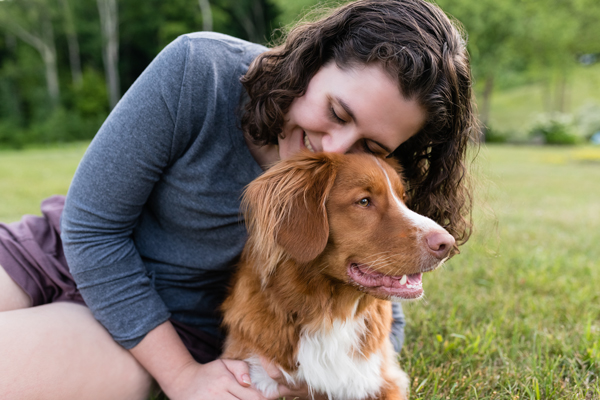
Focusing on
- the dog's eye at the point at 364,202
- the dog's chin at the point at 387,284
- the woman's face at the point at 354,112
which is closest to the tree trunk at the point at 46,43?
the woman's face at the point at 354,112

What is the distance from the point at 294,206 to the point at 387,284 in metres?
0.51

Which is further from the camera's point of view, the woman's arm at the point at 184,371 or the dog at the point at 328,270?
the woman's arm at the point at 184,371

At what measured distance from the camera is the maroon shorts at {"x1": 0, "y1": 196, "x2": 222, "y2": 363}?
238 centimetres

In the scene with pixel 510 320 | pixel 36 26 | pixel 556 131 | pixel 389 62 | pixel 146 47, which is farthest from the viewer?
pixel 146 47

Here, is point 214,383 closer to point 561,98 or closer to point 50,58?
point 50,58

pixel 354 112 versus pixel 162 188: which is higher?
pixel 354 112

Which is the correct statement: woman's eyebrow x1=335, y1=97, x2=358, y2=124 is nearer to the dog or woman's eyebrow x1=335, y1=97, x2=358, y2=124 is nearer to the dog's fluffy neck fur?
the dog

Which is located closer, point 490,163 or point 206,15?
point 490,163

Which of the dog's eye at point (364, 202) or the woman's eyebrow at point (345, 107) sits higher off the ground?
the woman's eyebrow at point (345, 107)

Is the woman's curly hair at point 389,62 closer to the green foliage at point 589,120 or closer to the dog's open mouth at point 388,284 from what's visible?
the dog's open mouth at point 388,284

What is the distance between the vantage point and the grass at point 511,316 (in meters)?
2.28

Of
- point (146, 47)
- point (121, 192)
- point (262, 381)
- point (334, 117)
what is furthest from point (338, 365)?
point (146, 47)

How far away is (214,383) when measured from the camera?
2.11 metres

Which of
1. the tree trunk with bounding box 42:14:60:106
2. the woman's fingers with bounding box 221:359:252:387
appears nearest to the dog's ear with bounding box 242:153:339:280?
the woman's fingers with bounding box 221:359:252:387
